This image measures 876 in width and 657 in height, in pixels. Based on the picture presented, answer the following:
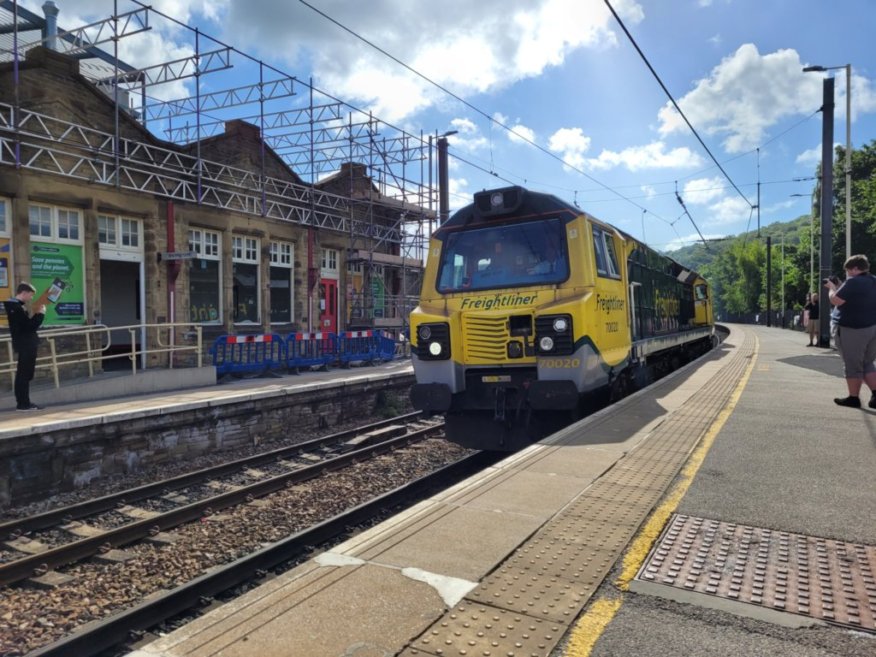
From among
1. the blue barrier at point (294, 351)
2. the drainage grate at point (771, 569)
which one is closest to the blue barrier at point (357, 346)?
the blue barrier at point (294, 351)

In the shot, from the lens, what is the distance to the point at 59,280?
13391 mm

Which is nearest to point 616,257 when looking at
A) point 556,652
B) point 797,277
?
point 556,652

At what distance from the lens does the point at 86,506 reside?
6719mm

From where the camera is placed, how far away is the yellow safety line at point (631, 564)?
8.38 feet

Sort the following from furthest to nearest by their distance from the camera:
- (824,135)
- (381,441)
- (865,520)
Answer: (824,135) < (381,441) < (865,520)

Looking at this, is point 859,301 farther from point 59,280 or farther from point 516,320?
point 59,280

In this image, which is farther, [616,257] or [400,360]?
Answer: [400,360]

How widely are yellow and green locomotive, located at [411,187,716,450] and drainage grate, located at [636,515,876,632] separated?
10.5 feet

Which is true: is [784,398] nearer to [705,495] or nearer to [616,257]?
[616,257]

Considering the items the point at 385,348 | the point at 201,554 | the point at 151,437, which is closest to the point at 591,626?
the point at 201,554

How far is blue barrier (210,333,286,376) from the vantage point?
13.8 m

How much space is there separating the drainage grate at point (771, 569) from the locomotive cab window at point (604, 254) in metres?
4.45

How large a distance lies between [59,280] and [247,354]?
4.39m

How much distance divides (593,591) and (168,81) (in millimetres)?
17015
